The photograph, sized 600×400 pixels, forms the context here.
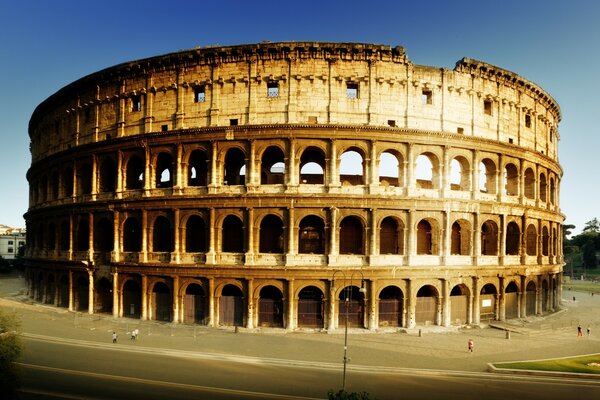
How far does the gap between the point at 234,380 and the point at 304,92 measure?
19.6 m

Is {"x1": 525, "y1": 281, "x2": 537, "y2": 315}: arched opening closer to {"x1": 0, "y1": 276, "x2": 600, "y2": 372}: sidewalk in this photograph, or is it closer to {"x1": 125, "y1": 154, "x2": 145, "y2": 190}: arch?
{"x1": 0, "y1": 276, "x2": 600, "y2": 372}: sidewalk

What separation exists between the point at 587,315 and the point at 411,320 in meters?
21.3

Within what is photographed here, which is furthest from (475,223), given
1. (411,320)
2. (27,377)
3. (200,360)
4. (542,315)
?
(27,377)

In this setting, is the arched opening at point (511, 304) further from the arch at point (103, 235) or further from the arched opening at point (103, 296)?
the arch at point (103, 235)

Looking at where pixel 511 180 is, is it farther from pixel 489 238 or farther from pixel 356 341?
pixel 356 341

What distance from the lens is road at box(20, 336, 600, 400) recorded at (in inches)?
696

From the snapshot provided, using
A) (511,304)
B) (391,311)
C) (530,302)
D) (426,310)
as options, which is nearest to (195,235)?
(391,311)

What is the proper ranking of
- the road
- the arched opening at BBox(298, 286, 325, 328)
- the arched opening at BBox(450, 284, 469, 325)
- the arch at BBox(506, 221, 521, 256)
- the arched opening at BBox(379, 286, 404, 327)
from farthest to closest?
the arch at BBox(506, 221, 521, 256)
the arched opening at BBox(450, 284, 469, 325)
the arched opening at BBox(379, 286, 404, 327)
the arched opening at BBox(298, 286, 325, 328)
the road

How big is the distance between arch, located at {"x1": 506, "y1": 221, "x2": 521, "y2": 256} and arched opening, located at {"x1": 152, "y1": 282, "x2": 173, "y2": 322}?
2845cm

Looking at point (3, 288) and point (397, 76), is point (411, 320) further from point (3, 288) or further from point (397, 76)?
point (3, 288)

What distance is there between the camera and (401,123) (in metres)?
30.6

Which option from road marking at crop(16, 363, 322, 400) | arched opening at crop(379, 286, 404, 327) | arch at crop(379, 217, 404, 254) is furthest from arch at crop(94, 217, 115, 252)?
arched opening at crop(379, 286, 404, 327)

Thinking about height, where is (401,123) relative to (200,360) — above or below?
above

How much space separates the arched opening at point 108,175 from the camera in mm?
34812
